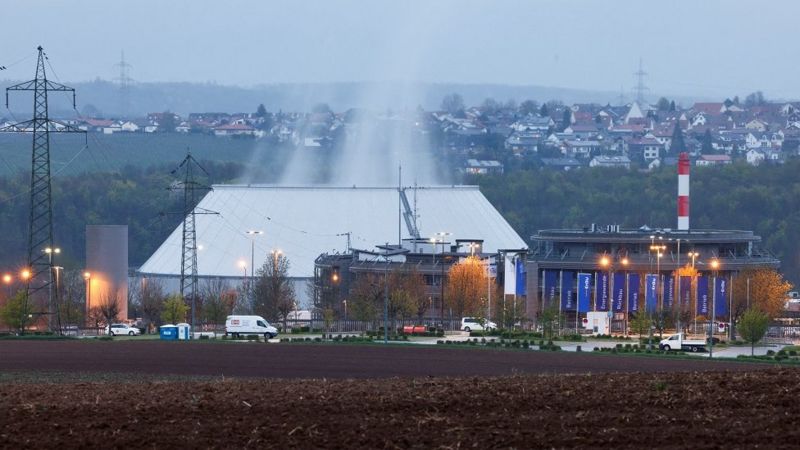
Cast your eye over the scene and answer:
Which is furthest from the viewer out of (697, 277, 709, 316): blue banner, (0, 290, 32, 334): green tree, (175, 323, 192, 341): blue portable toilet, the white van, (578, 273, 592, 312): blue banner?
(578, 273, 592, 312): blue banner

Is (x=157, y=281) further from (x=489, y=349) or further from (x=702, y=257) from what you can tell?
(x=489, y=349)

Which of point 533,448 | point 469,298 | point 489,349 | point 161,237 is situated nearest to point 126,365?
point 489,349

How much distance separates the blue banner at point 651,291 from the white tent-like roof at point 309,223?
28907 mm

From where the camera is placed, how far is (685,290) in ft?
275

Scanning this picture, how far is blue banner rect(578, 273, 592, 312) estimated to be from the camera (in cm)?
8575

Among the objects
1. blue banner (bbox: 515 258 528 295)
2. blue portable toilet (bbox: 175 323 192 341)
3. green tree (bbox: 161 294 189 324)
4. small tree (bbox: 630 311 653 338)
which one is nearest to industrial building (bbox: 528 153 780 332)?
blue banner (bbox: 515 258 528 295)

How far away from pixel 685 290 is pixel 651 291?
76.5 inches

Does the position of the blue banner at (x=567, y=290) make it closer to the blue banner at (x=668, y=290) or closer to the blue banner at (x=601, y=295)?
the blue banner at (x=601, y=295)

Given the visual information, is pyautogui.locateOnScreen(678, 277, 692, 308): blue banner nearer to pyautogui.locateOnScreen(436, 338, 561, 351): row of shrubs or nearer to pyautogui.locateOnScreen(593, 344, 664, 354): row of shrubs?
pyautogui.locateOnScreen(436, 338, 561, 351): row of shrubs

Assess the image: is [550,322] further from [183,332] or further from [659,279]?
[659,279]

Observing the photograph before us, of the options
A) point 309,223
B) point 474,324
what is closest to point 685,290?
point 474,324

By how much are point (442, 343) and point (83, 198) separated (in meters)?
93.3

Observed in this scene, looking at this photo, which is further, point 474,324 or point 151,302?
point 151,302

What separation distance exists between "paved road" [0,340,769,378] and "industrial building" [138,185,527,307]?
159 ft
